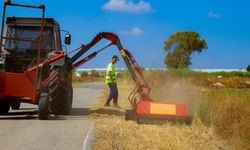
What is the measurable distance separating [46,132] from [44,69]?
13.5 ft

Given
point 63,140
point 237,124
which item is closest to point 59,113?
point 63,140

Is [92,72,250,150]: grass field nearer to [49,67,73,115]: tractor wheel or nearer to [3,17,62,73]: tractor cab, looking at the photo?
[49,67,73,115]: tractor wheel

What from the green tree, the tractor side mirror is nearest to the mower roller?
the tractor side mirror

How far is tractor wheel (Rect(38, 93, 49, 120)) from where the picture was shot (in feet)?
45.6

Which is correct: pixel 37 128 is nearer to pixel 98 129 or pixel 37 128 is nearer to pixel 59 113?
pixel 98 129

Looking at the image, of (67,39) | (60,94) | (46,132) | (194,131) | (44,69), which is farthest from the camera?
(67,39)

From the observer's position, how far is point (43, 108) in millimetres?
13914

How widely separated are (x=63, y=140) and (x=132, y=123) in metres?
3.07

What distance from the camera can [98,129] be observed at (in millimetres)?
11734

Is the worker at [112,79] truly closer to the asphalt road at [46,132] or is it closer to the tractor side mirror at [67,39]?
the tractor side mirror at [67,39]

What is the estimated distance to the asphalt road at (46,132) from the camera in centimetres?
937

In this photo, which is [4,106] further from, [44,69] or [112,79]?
[112,79]

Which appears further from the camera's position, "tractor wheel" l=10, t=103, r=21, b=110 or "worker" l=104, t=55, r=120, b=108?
"worker" l=104, t=55, r=120, b=108

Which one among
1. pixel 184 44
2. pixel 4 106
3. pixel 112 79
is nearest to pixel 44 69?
pixel 4 106
